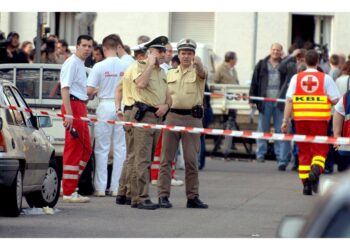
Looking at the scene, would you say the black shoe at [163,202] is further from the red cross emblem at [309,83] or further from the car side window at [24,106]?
the red cross emblem at [309,83]

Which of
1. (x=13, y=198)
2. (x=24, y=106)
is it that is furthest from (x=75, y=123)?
(x=13, y=198)

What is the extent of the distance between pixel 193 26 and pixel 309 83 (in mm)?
19635

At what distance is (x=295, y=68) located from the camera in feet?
65.0

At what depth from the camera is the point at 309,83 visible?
14.8 metres

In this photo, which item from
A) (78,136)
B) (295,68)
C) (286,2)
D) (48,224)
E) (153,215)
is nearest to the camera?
(48,224)

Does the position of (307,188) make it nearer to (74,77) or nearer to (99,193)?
(99,193)

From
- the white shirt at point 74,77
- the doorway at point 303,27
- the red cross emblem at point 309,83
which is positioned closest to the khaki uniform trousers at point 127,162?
the white shirt at point 74,77

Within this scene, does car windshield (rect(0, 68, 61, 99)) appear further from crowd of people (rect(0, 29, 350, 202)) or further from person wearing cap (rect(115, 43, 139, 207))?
person wearing cap (rect(115, 43, 139, 207))

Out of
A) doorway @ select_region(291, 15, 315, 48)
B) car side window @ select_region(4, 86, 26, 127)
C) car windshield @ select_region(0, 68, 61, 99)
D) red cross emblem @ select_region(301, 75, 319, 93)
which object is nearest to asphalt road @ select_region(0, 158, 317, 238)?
car side window @ select_region(4, 86, 26, 127)

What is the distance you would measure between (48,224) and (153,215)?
136 centimetres

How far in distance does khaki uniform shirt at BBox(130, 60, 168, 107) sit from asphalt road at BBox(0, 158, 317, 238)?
1.14 metres

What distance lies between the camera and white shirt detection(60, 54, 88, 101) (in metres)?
12.6

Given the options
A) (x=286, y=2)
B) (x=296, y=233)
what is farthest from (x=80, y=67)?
(x=286, y=2)
